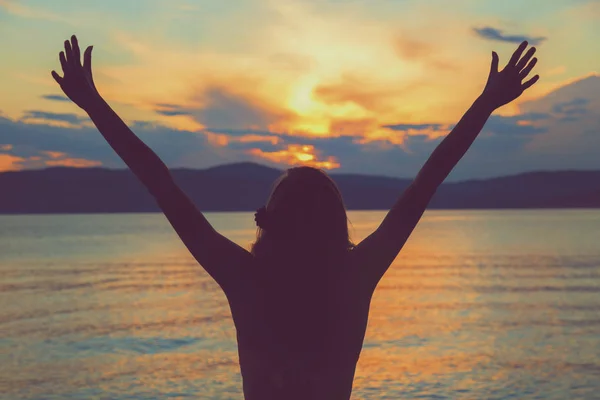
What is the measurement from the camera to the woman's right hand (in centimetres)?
232

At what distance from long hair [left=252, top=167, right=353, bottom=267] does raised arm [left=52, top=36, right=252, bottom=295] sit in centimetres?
10

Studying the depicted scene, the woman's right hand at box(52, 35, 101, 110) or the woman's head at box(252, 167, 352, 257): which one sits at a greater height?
the woman's right hand at box(52, 35, 101, 110)

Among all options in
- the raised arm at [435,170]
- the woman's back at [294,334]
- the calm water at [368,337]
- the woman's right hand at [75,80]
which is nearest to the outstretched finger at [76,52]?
the woman's right hand at [75,80]

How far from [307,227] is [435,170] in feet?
1.61

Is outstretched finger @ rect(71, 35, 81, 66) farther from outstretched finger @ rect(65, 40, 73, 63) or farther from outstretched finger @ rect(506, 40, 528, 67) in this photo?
outstretched finger @ rect(506, 40, 528, 67)

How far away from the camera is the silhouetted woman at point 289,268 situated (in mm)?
2232

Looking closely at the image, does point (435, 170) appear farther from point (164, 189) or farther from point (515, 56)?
point (164, 189)

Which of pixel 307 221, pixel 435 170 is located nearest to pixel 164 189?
pixel 307 221

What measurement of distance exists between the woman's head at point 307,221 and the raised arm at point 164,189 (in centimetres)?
11

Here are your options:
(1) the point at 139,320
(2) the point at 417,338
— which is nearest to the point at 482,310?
(2) the point at 417,338

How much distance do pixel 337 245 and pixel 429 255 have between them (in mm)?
49844

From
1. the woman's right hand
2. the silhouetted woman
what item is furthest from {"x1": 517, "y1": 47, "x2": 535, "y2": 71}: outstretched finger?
the woman's right hand

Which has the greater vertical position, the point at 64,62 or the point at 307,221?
the point at 64,62

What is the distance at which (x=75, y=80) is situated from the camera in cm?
232
